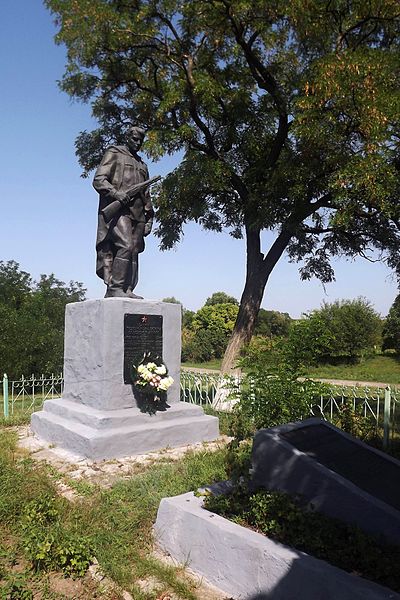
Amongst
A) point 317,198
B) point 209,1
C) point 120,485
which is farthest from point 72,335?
point 209,1

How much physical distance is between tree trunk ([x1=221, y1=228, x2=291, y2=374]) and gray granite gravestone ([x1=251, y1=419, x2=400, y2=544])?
6669 mm

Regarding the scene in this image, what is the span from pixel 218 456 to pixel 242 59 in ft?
31.4

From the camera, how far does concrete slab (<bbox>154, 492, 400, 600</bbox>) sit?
99.2 inches

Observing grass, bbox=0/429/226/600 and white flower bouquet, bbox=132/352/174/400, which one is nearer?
grass, bbox=0/429/226/600

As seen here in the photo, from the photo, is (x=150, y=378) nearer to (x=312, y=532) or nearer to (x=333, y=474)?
(x=333, y=474)

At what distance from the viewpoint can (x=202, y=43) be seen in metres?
10.6

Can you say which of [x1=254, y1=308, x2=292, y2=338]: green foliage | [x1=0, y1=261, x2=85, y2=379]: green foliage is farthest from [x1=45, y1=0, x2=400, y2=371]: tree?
[x1=254, y1=308, x2=292, y2=338]: green foliage

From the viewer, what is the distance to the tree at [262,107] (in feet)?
27.2

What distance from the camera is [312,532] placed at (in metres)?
2.97

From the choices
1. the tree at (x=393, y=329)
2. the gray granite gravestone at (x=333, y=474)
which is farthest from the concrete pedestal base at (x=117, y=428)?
the tree at (x=393, y=329)

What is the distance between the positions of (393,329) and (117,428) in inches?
867

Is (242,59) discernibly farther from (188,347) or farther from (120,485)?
(188,347)

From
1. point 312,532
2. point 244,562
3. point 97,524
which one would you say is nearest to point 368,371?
point 97,524

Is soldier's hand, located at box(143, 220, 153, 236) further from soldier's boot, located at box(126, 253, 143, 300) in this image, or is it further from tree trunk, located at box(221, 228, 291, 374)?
tree trunk, located at box(221, 228, 291, 374)
